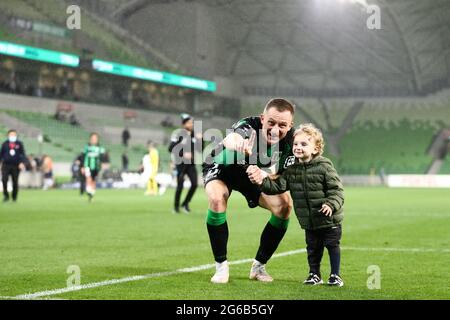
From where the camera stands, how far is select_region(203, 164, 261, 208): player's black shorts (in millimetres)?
8016

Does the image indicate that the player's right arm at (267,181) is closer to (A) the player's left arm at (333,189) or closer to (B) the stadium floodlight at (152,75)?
(A) the player's left arm at (333,189)

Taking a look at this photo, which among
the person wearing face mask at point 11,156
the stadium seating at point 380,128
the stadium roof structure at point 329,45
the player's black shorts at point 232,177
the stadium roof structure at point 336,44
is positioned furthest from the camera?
the stadium seating at point 380,128

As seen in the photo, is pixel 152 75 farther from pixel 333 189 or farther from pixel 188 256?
pixel 333 189

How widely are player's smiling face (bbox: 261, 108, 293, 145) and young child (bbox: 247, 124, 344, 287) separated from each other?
0.44 ft

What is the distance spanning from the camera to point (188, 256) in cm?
1030

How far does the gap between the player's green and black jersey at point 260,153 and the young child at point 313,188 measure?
210 millimetres

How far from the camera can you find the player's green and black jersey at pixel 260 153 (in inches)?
307

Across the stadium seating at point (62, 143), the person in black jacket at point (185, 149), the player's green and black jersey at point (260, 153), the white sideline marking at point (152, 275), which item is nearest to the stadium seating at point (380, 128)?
the stadium seating at point (62, 143)

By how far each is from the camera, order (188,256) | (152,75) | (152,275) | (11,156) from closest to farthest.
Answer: (152,275), (188,256), (11,156), (152,75)

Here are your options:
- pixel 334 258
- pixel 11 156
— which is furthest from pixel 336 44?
pixel 334 258

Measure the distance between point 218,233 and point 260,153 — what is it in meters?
0.88

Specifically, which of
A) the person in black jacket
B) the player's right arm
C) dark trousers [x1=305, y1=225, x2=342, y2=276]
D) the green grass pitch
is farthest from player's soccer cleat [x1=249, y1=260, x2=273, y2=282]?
the person in black jacket

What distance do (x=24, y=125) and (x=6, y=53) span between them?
14.8ft

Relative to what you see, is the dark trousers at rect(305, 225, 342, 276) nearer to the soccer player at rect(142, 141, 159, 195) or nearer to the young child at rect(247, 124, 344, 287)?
the young child at rect(247, 124, 344, 287)
